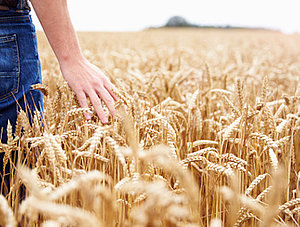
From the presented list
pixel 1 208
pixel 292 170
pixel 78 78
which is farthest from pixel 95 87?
pixel 292 170

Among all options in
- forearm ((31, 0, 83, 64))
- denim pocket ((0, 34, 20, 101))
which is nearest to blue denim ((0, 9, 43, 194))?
denim pocket ((0, 34, 20, 101))

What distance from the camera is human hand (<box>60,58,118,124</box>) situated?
988 mm

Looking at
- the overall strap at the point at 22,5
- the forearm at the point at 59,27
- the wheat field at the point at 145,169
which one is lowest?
the wheat field at the point at 145,169

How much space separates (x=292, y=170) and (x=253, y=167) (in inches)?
5.9

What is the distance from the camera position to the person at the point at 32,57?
3.10ft

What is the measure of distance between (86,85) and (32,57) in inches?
9.3

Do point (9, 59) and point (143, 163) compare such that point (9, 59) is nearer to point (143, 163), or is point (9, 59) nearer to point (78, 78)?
point (78, 78)

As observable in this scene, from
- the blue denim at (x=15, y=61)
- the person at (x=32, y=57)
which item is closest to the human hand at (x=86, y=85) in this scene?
the person at (x=32, y=57)

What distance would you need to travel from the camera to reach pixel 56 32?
3.13 ft

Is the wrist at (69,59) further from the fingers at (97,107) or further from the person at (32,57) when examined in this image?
the fingers at (97,107)

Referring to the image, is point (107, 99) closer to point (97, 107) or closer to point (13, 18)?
point (97, 107)

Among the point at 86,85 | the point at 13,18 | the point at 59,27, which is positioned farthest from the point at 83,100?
the point at 13,18

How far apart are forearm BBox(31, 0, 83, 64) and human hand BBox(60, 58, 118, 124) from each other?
24 mm

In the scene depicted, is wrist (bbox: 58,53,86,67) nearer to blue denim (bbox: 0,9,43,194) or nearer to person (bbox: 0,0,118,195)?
person (bbox: 0,0,118,195)
